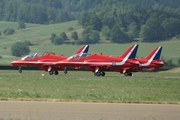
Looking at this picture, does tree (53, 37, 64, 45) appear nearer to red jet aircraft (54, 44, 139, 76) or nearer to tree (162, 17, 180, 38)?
tree (162, 17, 180, 38)

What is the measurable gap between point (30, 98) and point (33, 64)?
36.5 metres

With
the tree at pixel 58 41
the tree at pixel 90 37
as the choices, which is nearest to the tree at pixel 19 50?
the tree at pixel 58 41

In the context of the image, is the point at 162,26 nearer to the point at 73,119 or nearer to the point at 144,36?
the point at 144,36

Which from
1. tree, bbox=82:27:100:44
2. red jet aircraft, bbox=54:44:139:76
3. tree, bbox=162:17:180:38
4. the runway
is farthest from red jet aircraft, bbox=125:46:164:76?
tree, bbox=162:17:180:38

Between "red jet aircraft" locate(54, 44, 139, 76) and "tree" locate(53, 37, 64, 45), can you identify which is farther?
"tree" locate(53, 37, 64, 45)

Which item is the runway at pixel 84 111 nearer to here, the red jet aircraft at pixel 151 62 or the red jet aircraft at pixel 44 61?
A: the red jet aircraft at pixel 44 61

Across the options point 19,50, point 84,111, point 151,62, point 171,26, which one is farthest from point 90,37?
point 84,111

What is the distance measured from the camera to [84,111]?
22.7 metres

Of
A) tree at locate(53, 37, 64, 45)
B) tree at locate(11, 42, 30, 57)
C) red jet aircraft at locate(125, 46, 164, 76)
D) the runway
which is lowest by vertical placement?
tree at locate(11, 42, 30, 57)

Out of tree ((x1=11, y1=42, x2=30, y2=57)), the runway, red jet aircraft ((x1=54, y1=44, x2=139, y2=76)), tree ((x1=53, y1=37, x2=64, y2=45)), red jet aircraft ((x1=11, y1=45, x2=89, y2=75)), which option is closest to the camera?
the runway

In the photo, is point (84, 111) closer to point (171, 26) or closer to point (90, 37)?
point (90, 37)

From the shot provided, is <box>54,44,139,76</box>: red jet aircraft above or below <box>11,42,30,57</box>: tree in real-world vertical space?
above

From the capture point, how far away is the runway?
2127 centimetres

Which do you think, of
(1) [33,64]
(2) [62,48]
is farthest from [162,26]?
(1) [33,64]
